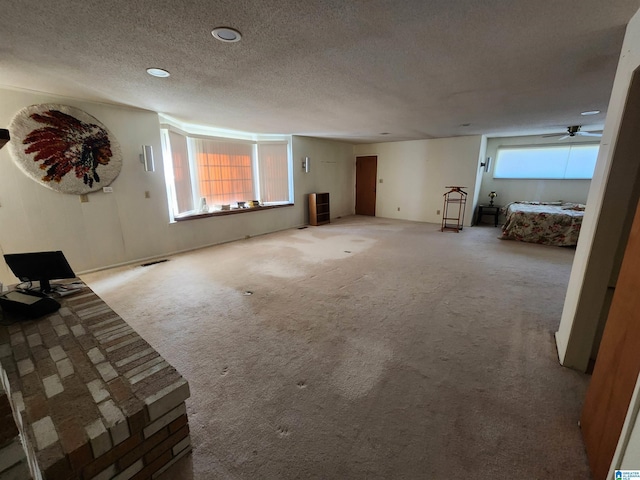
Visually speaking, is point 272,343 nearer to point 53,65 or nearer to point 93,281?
point 93,281

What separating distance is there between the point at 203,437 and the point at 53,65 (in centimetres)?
317

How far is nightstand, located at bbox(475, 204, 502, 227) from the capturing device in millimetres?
6973

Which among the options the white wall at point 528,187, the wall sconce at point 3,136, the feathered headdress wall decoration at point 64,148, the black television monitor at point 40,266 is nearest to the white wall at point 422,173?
the white wall at point 528,187

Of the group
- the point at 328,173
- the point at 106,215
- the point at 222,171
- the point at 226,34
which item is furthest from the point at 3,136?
the point at 328,173

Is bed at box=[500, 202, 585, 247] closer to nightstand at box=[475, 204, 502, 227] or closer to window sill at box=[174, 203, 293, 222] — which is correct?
nightstand at box=[475, 204, 502, 227]

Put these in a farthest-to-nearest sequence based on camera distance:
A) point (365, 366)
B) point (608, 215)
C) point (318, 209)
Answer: point (318, 209) < point (365, 366) < point (608, 215)

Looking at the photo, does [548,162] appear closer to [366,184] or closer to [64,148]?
[366,184]

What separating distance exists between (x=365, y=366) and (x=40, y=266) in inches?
91.1

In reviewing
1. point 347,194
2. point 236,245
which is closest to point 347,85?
point 236,245

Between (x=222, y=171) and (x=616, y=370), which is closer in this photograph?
(x=616, y=370)

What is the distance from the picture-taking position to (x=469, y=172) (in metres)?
6.58

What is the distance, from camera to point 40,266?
1.76 m

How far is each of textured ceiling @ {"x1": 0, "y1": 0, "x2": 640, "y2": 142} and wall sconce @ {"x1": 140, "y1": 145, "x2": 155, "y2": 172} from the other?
57 cm

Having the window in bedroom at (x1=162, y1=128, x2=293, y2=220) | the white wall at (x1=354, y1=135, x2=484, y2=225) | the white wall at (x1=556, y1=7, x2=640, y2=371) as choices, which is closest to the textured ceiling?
the white wall at (x1=556, y1=7, x2=640, y2=371)
